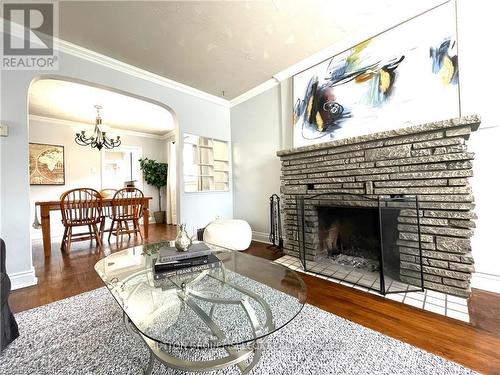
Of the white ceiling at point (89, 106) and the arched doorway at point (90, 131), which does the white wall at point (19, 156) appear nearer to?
the arched doorway at point (90, 131)

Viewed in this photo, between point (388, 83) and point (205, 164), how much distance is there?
8.90 ft

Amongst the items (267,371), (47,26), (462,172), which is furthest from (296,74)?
(267,371)

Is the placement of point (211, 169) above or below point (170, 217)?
above

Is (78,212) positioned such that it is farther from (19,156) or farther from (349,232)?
(349,232)

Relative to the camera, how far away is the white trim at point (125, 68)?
219 centimetres

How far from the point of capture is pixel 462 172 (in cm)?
149

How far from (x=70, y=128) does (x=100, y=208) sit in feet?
8.67

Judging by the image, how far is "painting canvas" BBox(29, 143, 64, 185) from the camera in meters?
3.99

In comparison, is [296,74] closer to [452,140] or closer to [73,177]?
[452,140]

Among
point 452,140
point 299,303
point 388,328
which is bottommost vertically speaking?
point 388,328

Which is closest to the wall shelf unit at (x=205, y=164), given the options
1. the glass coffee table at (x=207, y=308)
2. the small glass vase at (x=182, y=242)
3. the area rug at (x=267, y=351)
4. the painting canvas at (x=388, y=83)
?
the painting canvas at (x=388, y=83)

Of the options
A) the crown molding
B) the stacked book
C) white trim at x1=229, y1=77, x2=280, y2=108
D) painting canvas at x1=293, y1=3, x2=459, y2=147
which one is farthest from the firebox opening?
the crown molding

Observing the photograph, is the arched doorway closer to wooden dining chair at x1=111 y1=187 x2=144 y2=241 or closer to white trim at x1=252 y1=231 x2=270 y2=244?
wooden dining chair at x1=111 y1=187 x2=144 y2=241

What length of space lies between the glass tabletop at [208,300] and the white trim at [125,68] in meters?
2.30
